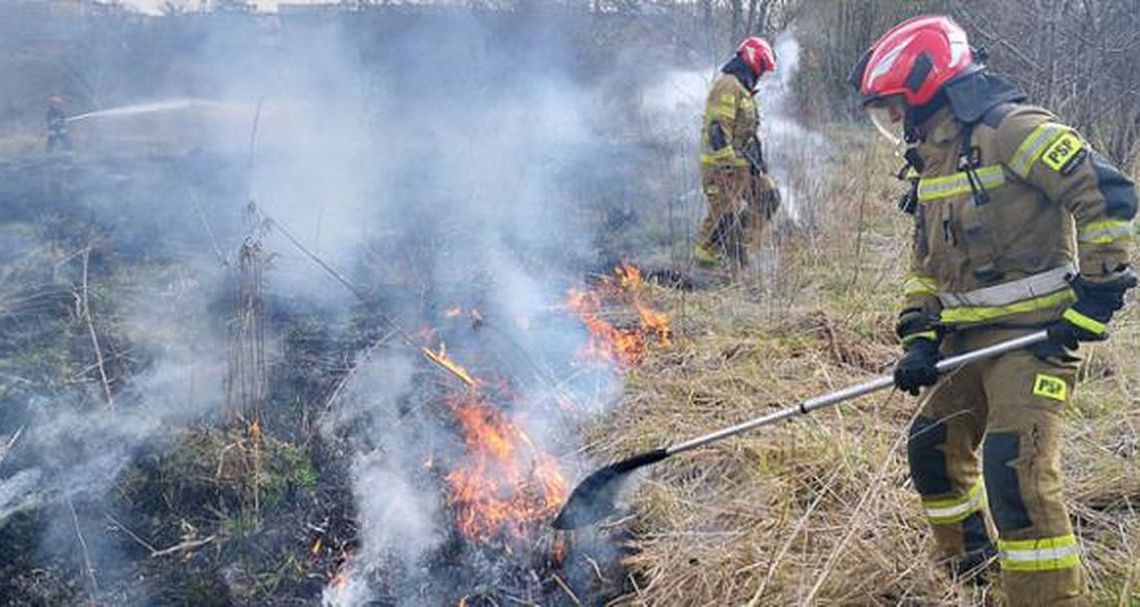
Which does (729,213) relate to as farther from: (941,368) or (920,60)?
(941,368)

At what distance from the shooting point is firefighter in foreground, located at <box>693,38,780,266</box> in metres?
7.07

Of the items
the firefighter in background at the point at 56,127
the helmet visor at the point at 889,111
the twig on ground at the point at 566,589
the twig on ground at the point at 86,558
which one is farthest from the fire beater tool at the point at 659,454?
the firefighter in background at the point at 56,127

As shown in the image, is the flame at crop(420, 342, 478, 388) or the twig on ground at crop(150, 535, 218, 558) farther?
the flame at crop(420, 342, 478, 388)

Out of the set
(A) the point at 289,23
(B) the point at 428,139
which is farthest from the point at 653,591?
(A) the point at 289,23

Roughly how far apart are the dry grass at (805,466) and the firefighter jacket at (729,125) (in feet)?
Answer: 4.28

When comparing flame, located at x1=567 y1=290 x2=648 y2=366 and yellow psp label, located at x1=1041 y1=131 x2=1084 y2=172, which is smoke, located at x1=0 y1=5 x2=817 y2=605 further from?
yellow psp label, located at x1=1041 y1=131 x2=1084 y2=172

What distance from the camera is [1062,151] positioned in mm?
2557

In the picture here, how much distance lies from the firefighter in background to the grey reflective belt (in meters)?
14.0

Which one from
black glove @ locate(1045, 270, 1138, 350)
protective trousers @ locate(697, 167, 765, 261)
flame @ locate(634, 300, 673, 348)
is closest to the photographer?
black glove @ locate(1045, 270, 1138, 350)

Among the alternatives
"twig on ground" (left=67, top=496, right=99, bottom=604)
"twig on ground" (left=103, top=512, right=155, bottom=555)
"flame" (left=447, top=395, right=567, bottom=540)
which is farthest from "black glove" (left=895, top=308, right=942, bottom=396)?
"twig on ground" (left=67, top=496, right=99, bottom=604)

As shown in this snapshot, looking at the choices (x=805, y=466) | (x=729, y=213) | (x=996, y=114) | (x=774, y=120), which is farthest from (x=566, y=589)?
(x=774, y=120)

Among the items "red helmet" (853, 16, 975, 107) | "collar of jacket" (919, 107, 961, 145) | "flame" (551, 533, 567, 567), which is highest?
"red helmet" (853, 16, 975, 107)

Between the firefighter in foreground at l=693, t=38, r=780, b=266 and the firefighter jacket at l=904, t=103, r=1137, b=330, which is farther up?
the firefighter jacket at l=904, t=103, r=1137, b=330

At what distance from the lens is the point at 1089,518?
128 inches
